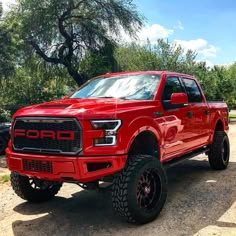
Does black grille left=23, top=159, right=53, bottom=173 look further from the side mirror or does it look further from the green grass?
the green grass

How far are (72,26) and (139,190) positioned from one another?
56.2 ft

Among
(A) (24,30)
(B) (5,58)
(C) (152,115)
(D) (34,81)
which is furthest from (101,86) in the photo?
(D) (34,81)

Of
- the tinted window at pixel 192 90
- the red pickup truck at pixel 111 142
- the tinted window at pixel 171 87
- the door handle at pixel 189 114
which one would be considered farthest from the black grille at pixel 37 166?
the tinted window at pixel 192 90

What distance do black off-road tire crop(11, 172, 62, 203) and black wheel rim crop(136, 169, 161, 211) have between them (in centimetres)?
125

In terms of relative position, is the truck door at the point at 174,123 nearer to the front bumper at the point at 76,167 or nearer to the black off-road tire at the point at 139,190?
the black off-road tire at the point at 139,190

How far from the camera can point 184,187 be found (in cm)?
679

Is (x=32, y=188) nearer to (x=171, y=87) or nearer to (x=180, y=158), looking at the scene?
(x=180, y=158)

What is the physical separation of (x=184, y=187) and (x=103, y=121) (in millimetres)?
2824

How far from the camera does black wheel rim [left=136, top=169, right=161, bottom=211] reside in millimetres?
4987

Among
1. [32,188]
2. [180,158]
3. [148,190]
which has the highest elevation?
[180,158]

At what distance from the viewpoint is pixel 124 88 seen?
5.98 m

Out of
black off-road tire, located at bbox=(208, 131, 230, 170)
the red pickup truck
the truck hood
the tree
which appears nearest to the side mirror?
the red pickup truck

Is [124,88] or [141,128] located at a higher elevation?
[124,88]

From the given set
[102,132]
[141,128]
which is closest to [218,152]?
[141,128]
